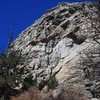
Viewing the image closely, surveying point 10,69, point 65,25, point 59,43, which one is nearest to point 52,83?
point 10,69

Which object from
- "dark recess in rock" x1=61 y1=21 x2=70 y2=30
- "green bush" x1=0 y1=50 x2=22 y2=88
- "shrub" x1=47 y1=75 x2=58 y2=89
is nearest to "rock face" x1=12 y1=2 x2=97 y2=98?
"dark recess in rock" x1=61 y1=21 x2=70 y2=30

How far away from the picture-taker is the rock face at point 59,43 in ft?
150

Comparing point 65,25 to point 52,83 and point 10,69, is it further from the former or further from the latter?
point 52,83

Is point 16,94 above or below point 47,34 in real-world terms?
below

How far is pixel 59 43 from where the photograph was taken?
52.1 m

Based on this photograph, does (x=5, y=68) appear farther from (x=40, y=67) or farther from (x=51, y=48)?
(x=51, y=48)

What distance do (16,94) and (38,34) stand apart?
15.7 metres

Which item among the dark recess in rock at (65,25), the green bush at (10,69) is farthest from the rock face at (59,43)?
the green bush at (10,69)

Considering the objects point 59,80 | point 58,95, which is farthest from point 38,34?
point 58,95

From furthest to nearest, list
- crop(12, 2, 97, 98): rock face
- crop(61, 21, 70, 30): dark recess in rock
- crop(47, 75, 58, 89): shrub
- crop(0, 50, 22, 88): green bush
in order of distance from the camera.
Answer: crop(61, 21, 70, 30): dark recess in rock → crop(12, 2, 97, 98): rock face → crop(0, 50, 22, 88): green bush → crop(47, 75, 58, 89): shrub

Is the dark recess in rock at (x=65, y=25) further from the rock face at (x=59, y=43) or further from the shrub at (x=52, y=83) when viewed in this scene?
the shrub at (x=52, y=83)

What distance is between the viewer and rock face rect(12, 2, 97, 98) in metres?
45.6

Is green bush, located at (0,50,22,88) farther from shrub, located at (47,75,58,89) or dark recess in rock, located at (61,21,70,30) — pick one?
dark recess in rock, located at (61,21,70,30)

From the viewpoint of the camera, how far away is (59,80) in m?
43.8
